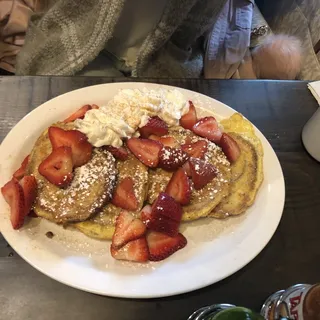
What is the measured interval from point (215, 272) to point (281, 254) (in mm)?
235

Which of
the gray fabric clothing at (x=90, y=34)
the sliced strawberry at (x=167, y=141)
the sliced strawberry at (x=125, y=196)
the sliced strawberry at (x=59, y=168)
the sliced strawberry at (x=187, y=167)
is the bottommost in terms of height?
the sliced strawberry at (x=125, y=196)

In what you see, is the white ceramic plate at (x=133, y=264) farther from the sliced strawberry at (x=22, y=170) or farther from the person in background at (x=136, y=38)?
the person in background at (x=136, y=38)

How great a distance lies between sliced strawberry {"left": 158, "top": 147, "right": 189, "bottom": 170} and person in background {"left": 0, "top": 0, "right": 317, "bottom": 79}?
1.79ft

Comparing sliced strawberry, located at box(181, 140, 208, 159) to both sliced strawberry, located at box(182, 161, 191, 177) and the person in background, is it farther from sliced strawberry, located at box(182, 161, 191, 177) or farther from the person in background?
the person in background

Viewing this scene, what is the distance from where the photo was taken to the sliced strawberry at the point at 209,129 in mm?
1181

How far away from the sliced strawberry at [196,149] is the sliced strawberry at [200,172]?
44mm

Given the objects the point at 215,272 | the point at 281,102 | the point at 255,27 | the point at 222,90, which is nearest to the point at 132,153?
the point at 215,272

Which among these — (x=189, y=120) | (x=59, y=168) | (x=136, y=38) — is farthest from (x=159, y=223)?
(x=136, y=38)

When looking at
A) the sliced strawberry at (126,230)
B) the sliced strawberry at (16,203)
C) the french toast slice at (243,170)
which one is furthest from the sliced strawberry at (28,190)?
the french toast slice at (243,170)

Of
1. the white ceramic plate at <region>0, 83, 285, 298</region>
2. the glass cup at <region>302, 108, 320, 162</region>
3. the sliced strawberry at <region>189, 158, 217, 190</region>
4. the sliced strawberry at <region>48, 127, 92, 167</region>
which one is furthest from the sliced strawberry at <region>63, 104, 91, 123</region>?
the glass cup at <region>302, 108, 320, 162</region>

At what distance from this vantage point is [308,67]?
2160mm

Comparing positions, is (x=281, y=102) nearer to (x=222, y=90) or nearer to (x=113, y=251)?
(x=222, y=90)

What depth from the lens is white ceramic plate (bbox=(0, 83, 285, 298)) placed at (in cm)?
91

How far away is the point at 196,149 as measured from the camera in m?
1.13
